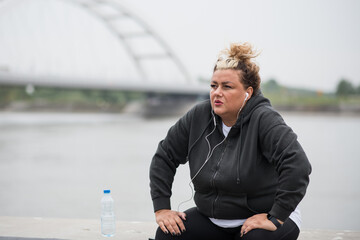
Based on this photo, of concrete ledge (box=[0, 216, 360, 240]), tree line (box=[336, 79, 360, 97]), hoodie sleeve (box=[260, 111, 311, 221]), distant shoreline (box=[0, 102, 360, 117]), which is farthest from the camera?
tree line (box=[336, 79, 360, 97])

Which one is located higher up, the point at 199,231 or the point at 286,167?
the point at 286,167

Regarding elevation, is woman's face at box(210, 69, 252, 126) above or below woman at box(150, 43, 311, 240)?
above

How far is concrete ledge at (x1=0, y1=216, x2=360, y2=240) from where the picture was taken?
206 cm

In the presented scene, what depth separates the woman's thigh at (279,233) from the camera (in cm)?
153

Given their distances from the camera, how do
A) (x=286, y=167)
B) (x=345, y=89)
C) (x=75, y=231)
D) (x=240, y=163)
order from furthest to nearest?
1. (x=345, y=89)
2. (x=75, y=231)
3. (x=240, y=163)
4. (x=286, y=167)

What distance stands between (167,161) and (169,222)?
25 cm

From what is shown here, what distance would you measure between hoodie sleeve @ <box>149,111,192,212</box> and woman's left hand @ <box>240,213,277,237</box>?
1.13 ft

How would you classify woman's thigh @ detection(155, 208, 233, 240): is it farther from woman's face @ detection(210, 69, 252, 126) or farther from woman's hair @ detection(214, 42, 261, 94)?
woman's hair @ detection(214, 42, 261, 94)

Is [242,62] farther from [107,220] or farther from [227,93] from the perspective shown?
[107,220]

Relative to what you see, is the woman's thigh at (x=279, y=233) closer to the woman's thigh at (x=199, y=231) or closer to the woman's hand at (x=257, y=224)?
the woman's hand at (x=257, y=224)

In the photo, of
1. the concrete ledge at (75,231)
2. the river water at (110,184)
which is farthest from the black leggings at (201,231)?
the river water at (110,184)

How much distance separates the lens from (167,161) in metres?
1.78

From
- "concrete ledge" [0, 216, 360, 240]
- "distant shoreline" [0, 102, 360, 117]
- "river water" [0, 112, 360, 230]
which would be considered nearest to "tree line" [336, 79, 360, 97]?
"distant shoreline" [0, 102, 360, 117]

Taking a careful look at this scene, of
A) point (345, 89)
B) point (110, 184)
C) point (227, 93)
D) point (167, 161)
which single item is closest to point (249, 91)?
point (227, 93)
